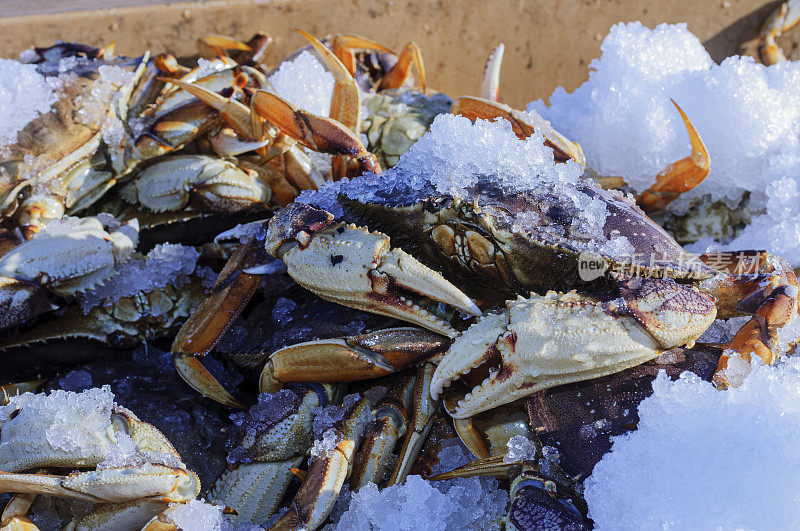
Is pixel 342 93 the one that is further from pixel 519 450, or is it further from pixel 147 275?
pixel 519 450

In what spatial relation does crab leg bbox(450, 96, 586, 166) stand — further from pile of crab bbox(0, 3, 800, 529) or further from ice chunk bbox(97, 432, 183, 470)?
ice chunk bbox(97, 432, 183, 470)

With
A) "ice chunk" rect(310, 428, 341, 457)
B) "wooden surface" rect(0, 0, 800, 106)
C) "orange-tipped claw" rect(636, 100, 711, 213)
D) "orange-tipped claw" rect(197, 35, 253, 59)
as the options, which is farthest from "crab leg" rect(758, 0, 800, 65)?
"ice chunk" rect(310, 428, 341, 457)

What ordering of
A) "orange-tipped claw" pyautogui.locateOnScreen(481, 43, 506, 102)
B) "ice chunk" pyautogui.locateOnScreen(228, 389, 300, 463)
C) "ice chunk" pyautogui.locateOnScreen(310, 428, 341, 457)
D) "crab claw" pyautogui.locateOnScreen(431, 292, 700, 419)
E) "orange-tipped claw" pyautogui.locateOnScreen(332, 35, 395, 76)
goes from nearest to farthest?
"crab claw" pyautogui.locateOnScreen(431, 292, 700, 419), "ice chunk" pyautogui.locateOnScreen(310, 428, 341, 457), "ice chunk" pyautogui.locateOnScreen(228, 389, 300, 463), "orange-tipped claw" pyautogui.locateOnScreen(481, 43, 506, 102), "orange-tipped claw" pyautogui.locateOnScreen(332, 35, 395, 76)

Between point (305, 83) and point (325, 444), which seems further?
point (305, 83)

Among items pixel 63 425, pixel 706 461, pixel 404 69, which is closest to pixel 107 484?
pixel 63 425

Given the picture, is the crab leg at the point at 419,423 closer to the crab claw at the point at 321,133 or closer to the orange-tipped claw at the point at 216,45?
the crab claw at the point at 321,133

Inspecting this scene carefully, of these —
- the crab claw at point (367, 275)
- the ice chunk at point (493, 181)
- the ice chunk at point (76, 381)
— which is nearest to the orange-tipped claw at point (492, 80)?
the ice chunk at point (493, 181)
